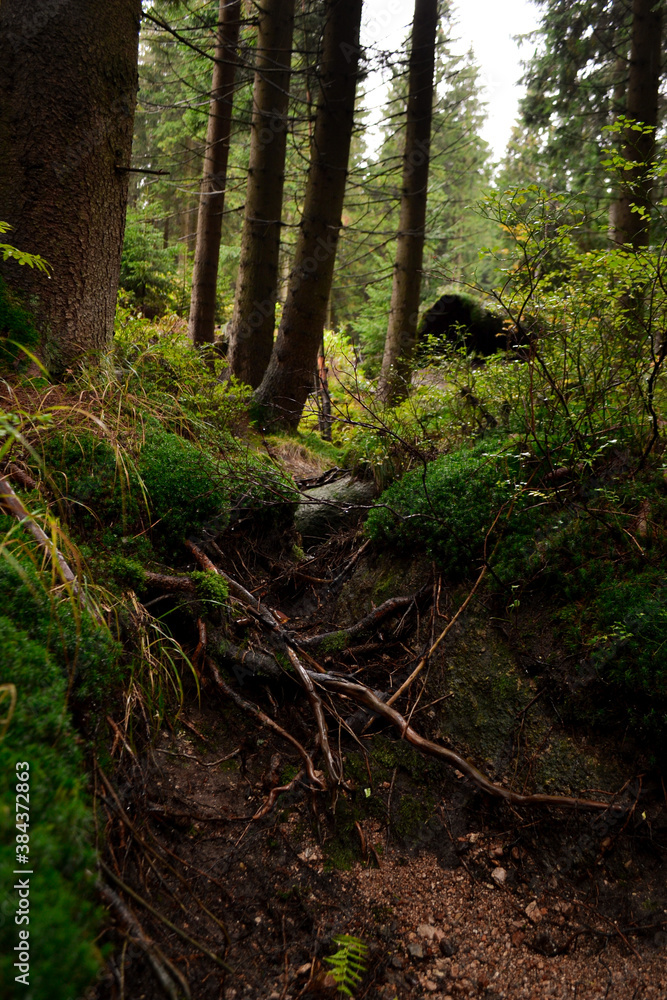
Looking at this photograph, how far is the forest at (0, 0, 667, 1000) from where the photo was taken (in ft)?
5.59

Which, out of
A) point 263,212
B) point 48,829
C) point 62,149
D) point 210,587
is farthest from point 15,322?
point 263,212

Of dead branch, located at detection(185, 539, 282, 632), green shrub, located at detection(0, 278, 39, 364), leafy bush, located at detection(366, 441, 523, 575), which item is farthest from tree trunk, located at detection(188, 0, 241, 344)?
dead branch, located at detection(185, 539, 282, 632)

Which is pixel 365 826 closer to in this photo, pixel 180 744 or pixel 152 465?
pixel 180 744

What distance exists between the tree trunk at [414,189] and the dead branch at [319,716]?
6412mm

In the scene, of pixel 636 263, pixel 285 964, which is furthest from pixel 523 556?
pixel 285 964

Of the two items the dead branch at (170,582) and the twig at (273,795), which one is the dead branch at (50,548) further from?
the twig at (273,795)

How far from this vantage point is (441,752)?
258cm

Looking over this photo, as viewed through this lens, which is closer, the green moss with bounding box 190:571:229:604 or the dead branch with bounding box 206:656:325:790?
the dead branch with bounding box 206:656:325:790

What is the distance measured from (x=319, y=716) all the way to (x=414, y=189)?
361 inches

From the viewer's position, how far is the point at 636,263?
326cm

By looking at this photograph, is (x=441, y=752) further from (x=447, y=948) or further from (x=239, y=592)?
(x=239, y=592)

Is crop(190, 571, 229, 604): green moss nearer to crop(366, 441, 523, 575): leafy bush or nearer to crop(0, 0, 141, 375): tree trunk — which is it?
crop(366, 441, 523, 575): leafy bush

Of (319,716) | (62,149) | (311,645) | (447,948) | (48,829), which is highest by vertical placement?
(62,149)

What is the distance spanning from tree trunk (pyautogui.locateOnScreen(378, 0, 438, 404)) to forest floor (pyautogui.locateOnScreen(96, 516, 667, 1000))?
685cm
